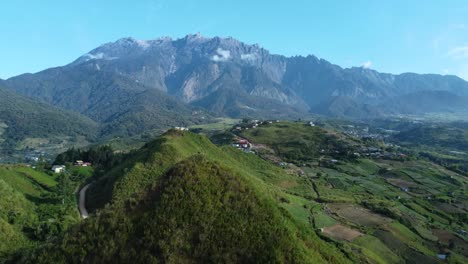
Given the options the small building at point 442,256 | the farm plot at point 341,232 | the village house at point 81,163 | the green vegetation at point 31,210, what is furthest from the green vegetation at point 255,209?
the village house at point 81,163

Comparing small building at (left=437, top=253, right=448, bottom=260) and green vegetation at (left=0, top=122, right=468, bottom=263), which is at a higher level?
green vegetation at (left=0, top=122, right=468, bottom=263)

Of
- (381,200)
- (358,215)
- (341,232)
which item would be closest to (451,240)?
(358,215)

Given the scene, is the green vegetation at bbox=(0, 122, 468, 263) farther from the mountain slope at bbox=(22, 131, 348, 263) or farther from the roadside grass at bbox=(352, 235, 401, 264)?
the roadside grass at bbox=(352, 235, 401, 264)

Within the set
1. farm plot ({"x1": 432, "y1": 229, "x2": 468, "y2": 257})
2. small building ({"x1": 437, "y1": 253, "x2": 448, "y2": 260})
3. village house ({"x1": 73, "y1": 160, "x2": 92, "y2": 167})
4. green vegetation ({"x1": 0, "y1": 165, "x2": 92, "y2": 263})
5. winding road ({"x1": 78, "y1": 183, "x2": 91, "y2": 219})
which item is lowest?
farm plot ({"x1": 432, "y1": 229, "x2": 468, "y2": 257})

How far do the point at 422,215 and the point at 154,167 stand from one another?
65183 mm

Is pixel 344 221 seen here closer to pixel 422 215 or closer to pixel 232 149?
pixel 422 215

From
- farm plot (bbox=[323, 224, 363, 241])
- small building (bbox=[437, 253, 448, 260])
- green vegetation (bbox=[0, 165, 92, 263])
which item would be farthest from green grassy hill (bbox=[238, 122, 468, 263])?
green vegetation (bbox=[0, 165, 92, 263])

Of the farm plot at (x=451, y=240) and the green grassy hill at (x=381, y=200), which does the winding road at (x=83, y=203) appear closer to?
the green grassy hill at (x=381, y=200)

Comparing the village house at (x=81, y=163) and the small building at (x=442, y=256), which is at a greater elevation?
the village house at (x=81, y=163)

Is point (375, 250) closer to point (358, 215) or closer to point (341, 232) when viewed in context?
point (341, 232)

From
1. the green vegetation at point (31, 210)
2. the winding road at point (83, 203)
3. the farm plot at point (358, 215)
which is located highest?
the green vegetation at point (31, 210)

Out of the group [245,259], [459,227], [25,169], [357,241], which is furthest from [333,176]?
[245,259]

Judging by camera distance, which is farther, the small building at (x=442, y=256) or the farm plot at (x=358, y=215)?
the farm plot at (x=358, y=215)

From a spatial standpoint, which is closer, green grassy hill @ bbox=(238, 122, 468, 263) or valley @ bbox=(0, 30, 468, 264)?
valley @ bbox=(0, 30, 468, 264)
